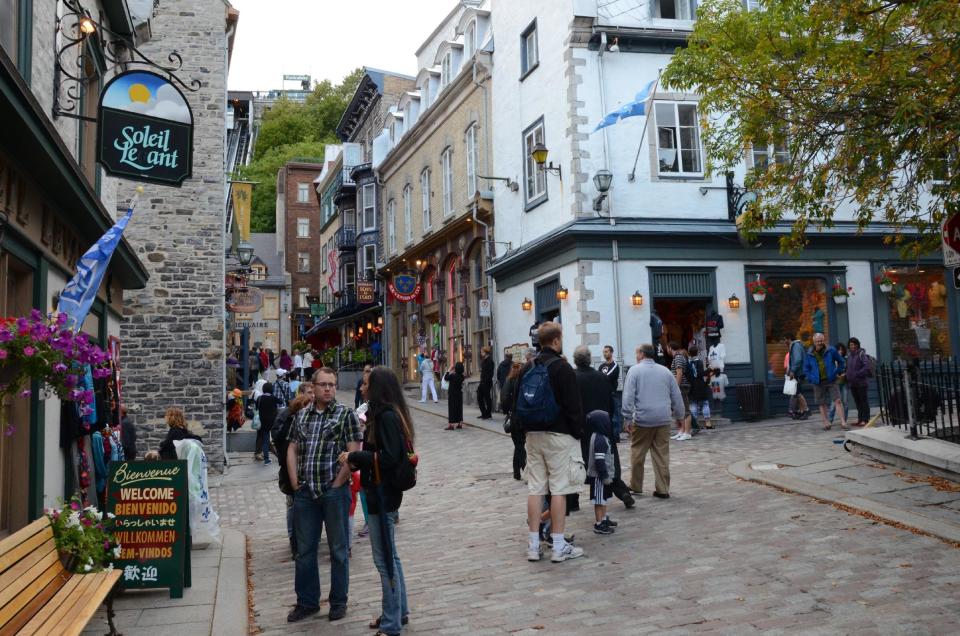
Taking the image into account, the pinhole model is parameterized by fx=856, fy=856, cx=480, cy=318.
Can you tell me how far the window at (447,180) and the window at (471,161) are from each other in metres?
1.84

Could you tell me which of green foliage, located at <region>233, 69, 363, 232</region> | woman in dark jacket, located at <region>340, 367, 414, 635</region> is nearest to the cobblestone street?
woman in dark jacket, located at <region>340, 367, 414, 635</region>

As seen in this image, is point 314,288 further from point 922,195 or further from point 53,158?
point 53,158

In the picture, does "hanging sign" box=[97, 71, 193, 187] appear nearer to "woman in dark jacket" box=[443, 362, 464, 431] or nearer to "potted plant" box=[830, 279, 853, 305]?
"woman in dark jacket" box=[443, 362, 464, 431]

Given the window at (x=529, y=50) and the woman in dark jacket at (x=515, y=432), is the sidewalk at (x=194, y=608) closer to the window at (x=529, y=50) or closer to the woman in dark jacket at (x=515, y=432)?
the woman in dark jacket at (x=515, y=432)

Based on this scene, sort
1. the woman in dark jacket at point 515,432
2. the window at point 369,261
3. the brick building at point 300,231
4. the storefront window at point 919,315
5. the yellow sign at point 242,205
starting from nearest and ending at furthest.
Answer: the woman in dark jacket at point 515,432 → the storefront window at point 919,315 → the yellow sign at point 242,205 → the window at point 369,261 → the brick building at point 300,231

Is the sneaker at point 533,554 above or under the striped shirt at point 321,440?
under

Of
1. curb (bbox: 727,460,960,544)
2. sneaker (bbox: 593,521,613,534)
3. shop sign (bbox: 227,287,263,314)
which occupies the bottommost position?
sneaker (bbox: 593,521,613,534)

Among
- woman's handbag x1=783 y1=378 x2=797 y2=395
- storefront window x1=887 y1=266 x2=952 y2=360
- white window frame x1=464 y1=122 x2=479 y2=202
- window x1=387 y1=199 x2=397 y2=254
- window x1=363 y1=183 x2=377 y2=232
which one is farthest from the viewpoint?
window x1=363 y1=183 x2=377 y2=232

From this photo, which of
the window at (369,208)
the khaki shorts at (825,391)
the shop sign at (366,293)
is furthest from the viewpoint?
the window at (369,208)

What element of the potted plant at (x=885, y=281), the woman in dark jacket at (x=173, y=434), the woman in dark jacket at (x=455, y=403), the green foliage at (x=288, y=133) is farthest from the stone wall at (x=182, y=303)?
the green foliage at (x=288, y=133)

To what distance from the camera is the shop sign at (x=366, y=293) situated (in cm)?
3803

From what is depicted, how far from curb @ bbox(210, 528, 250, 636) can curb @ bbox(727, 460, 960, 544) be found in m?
5.89

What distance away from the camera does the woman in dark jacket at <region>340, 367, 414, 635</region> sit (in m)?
5.73

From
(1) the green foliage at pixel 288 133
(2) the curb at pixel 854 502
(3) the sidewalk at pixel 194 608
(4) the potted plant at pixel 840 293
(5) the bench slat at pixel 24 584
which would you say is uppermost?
(1) the green foliage at pixel 288 133
